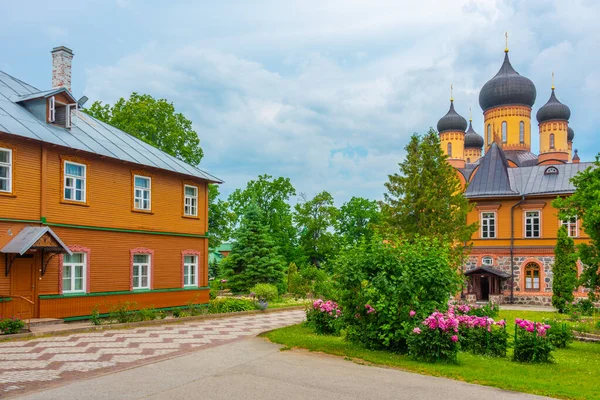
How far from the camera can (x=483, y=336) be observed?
12336mm

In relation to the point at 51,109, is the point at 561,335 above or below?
below

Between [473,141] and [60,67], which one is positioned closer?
[60,67]

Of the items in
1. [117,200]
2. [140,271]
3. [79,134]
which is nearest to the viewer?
[79,134]

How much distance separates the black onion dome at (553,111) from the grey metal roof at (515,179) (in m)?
16.3

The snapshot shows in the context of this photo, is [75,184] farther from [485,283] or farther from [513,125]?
[513,125]

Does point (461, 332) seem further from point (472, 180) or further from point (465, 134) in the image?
point (465, 134)

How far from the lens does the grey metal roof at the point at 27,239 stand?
51.0ft

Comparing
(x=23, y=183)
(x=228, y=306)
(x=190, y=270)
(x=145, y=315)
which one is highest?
(x=23, y=183)

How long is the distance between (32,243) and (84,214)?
9.37ft

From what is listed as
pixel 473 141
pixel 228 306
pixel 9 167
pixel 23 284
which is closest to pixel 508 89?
pixel 473 141

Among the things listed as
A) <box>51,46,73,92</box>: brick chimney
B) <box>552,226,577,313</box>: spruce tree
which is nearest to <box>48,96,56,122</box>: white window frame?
<box>51,46,73,92</box>: brick chimney

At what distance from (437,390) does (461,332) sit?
351 centimetres

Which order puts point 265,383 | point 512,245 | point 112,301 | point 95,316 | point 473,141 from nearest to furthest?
point 265,383 → point 95,316 → point 112,301 → point 512,245 → point 473,141

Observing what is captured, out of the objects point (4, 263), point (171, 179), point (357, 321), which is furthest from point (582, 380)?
point (171, 179)
